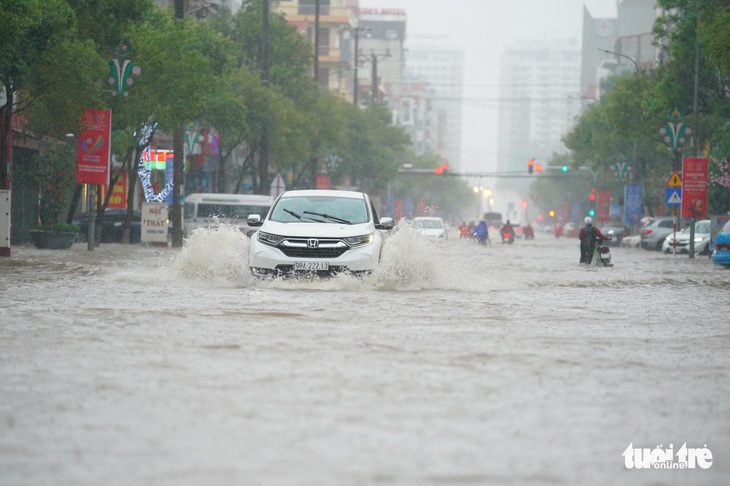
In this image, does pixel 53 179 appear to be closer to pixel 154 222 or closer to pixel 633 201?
pixel 154 222

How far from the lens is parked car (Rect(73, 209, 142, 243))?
54562mm

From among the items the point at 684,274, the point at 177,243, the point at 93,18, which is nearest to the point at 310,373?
the point at 684,274

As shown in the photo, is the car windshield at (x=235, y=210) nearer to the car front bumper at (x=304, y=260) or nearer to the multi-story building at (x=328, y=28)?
the car front bumper at (x=304, y=260)

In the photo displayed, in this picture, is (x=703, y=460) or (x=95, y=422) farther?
(x=95, y=422)

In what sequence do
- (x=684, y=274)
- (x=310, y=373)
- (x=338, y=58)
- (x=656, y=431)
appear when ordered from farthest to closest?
(x=338, y=58), (x=684, y=274), (x=310, y=373), (x=656, y=431)

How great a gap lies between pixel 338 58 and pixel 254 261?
12339cm

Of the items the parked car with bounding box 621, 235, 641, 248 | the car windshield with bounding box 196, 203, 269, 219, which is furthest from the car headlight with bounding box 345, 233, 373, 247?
the parked car with bounding box 621, 235, 641, 248

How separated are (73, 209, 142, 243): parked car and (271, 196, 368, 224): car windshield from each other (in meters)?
30.7

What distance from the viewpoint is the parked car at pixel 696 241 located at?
5550 centimetres

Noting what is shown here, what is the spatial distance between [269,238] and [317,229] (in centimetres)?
71

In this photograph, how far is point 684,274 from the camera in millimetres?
34406

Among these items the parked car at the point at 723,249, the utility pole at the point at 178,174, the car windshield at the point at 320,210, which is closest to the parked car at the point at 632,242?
the utility pole at the point at 178,174

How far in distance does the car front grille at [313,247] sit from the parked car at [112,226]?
106 ft

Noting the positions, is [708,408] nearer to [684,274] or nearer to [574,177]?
[684,274]
